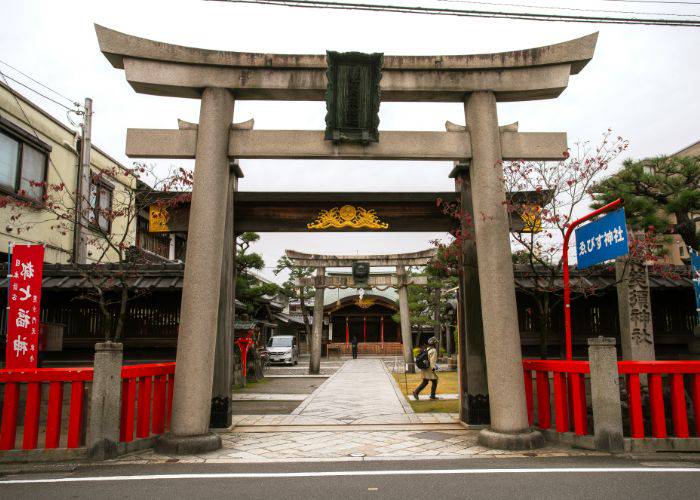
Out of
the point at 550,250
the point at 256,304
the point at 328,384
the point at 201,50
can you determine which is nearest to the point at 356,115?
the point at 201,50

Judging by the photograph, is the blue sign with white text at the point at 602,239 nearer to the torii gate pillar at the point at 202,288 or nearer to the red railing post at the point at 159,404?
the torii gate pillar at the point at 202,288

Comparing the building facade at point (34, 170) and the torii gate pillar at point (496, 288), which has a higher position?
the building facade at point (34, 170)

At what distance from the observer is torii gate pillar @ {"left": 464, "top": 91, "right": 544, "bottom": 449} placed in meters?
7.65

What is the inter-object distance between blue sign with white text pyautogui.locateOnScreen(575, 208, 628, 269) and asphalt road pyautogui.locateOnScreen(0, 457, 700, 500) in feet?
9.55

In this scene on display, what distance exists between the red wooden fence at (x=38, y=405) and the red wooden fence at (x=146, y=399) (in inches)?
20.8

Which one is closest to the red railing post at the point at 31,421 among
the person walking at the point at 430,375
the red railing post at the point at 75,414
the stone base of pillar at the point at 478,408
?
the red railing post at the point at 75,414

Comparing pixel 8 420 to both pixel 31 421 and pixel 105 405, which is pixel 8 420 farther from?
pixel 105 405

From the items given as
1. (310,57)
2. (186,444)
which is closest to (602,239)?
(310,57)

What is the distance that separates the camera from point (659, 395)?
23.4 feet

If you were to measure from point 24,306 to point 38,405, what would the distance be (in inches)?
99.6

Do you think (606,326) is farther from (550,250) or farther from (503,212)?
(503,212)

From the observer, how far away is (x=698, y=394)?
7.21m

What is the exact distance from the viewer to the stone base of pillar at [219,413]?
29.5 ft

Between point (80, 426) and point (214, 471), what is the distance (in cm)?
220
